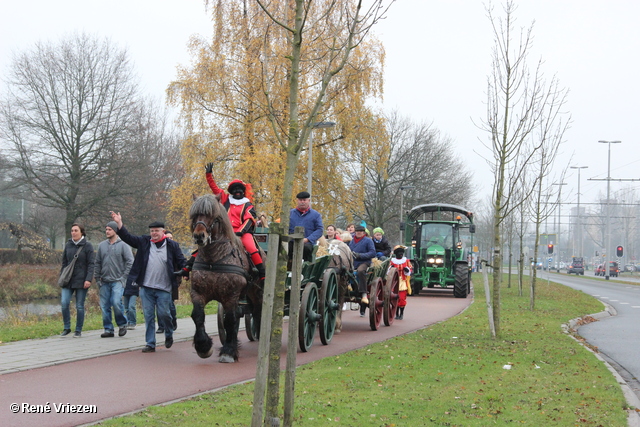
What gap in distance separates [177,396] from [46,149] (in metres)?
29.6

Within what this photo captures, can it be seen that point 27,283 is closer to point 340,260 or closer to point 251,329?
point 251,329

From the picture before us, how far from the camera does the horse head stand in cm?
846

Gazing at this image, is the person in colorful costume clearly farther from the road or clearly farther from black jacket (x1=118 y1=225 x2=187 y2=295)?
black jacket (x1=118 y1=225 x2=187 y2=295)

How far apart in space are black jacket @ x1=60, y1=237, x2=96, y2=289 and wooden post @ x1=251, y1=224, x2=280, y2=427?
25.4ft

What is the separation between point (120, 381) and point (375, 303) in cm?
674

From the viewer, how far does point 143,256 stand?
1046 centimetres

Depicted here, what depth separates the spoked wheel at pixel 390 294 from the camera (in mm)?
14641

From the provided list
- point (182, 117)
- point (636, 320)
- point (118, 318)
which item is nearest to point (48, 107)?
point (182, 117)

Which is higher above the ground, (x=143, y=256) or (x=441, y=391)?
(x=143, y=256)

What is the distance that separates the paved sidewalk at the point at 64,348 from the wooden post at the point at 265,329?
4734 mm

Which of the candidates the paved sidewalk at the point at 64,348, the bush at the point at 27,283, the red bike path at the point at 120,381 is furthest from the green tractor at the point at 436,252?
the red bike path at the point at 120,381

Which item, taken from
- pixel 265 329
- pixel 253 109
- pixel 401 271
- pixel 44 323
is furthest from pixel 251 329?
pixel 253 109

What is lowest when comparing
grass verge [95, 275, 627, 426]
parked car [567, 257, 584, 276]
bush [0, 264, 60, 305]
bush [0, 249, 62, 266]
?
bush [0, 264, 60, 305]

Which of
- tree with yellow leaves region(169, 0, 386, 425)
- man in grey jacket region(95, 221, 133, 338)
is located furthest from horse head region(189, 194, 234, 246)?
tree with yellow leaves region(169, 0, 386, 425)
